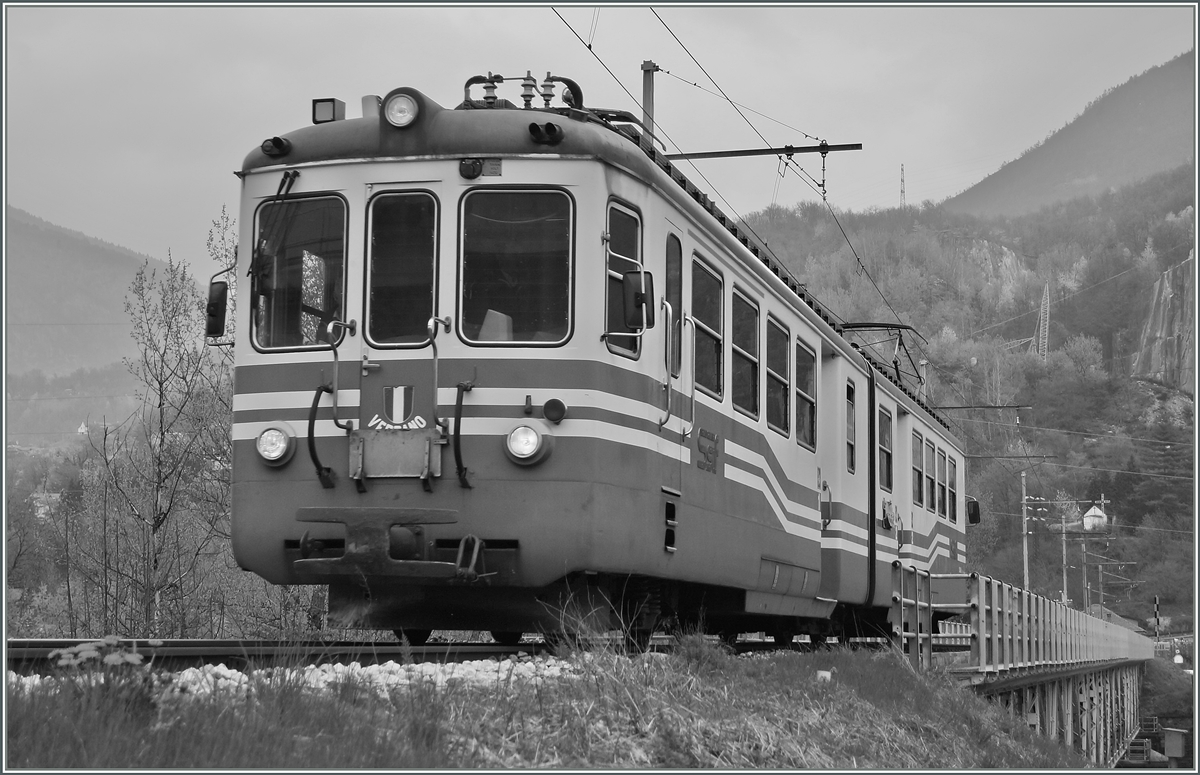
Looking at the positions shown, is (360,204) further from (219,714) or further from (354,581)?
(219,714)

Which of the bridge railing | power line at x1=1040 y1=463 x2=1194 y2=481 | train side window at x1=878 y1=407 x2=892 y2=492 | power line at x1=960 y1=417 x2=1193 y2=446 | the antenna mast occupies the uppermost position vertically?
the antenna mast

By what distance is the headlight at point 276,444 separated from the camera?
8.07 meters

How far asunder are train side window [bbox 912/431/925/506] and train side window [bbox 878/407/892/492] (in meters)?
1.25

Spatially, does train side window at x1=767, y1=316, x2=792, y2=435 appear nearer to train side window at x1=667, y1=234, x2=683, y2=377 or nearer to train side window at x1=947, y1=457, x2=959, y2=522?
train side window at x1=667, y1=234, x2=683, y2=377

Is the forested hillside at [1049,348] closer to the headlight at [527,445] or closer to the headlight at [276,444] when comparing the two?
the headlight at [527,445]

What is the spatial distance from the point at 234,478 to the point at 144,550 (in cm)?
815

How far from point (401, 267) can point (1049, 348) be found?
148 m

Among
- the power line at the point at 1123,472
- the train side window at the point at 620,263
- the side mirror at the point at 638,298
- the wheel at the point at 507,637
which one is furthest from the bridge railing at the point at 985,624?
the power line at the point at 1123,472

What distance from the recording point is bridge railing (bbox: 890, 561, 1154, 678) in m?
13.3

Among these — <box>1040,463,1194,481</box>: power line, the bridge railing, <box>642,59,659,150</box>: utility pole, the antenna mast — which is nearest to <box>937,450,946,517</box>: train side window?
the bridge railing

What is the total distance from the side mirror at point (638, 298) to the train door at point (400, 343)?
1073mm

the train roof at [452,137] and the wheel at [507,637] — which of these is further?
the wheel at [507,637]

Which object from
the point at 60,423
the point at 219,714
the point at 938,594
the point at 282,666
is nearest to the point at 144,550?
the point at 938,594

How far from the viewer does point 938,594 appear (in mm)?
16938
